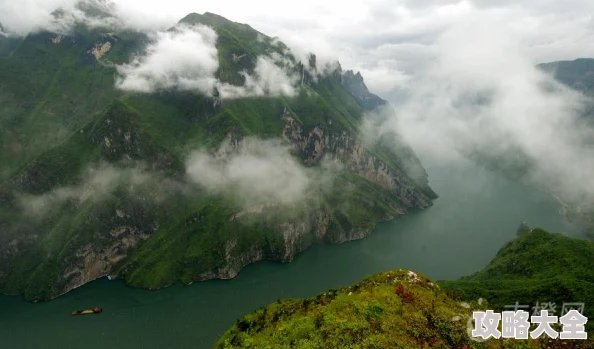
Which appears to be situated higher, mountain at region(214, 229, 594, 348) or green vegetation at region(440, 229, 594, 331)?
mountain at region(214, 229, 594, 348)

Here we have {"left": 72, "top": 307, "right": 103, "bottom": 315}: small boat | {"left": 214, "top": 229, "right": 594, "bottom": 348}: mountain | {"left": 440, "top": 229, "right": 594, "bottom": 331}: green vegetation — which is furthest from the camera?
{"left": 72, "top": 307, "right": 103, "bottom": 315}: small boat

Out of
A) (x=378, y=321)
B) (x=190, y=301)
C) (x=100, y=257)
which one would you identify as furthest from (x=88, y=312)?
(x=378, y=321)

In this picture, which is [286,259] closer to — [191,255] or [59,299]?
[191,255]

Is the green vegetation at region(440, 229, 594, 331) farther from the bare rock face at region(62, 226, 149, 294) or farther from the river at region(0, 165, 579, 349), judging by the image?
the bare rock face at region(62, 226, 149, 294)

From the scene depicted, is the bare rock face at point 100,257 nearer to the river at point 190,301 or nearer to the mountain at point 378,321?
the river at point 190,301

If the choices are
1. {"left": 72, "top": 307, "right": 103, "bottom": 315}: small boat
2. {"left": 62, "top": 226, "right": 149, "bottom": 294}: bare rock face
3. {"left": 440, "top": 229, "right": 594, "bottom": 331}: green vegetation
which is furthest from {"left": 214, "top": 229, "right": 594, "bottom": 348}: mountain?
{"left": 62, "top": 226, "right": 149, "bottom": 294}: bare rock face

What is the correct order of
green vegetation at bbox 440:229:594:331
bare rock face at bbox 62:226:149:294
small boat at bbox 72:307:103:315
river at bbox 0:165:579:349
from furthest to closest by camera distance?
1. bare rock face at bbox 62:226:149:294
2. small boat at bbox 72:307:103:315
3. river at bbox 0:165:579:349
4. green vegetation at bbox 440:229:594:331

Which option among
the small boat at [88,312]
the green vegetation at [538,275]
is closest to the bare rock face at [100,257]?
the small boat at [88,312]

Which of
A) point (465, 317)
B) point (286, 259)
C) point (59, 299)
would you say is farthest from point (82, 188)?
point (465, 317)

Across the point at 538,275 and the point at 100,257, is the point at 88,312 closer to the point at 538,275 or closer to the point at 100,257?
the point at 100,257

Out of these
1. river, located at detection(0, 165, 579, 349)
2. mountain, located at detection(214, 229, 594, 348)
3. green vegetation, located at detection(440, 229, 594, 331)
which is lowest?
river, located at detection(0, 165, 579, 349)

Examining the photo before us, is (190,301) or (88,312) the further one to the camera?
(190,301)
